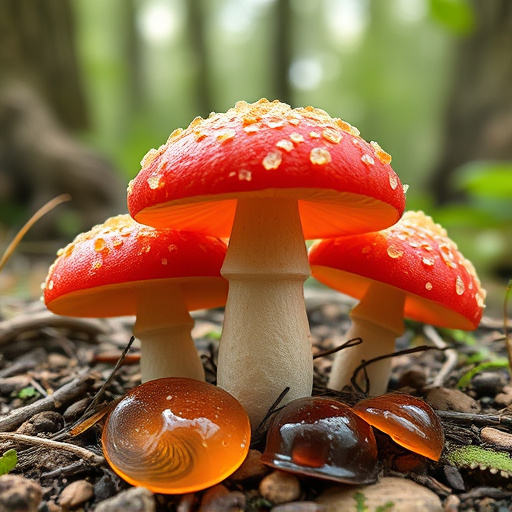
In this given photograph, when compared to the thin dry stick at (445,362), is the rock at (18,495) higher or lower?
higher

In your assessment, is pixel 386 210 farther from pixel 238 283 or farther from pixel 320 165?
pixel 238 283

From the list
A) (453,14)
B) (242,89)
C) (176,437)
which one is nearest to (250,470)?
(176,437)

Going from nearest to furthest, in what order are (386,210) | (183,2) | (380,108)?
(386,210) < (183,2) < (380,108)

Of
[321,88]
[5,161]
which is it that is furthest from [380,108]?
[5,161]

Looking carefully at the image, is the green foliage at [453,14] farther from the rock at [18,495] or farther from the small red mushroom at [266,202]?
the rock at [18,495]

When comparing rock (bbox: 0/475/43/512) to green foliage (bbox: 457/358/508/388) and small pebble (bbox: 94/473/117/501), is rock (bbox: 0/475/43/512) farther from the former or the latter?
green foliage (bbox: 457/358/508/388)

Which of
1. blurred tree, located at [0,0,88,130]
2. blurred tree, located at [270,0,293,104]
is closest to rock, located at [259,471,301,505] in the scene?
blurred tree, located at [0,0,88,130]

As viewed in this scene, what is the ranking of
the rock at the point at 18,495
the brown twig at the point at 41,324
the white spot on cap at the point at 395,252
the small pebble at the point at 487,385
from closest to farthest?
1. the rock at the point at 18,495
2. the white spot on cap at the point at 395,252
3. the small pebble at the point at 487,385
4. the brown twig at the point at 41,324

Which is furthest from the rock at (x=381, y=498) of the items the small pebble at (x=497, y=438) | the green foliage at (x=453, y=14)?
the green foliage at (x=453, y=14)
